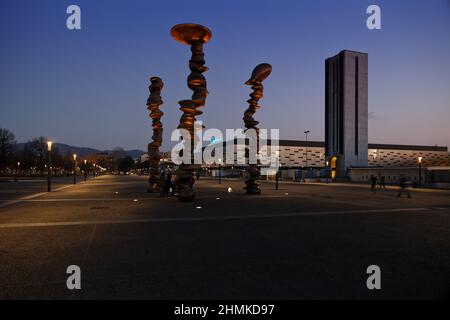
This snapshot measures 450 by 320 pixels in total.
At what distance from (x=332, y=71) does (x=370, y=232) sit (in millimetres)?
93487

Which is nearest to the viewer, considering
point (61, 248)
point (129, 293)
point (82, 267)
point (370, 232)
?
point (129, 293)

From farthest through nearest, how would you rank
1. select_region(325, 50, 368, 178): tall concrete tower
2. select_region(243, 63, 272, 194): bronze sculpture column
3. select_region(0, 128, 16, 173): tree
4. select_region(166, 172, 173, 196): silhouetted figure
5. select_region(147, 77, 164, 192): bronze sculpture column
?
select_region(325, 50, 368, 178): tall concrete tower < select_region(0, 128, 16, 173): tree < select_region(147, 77, 164, 192): bronze sculpture column < select_region(243, 63, 272, 194): bronze sculpture column < select_region(166, 172, 173, 196): silhouetted figure

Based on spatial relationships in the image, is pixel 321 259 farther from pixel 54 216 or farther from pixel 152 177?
pixel 152 177

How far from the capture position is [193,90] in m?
19.6

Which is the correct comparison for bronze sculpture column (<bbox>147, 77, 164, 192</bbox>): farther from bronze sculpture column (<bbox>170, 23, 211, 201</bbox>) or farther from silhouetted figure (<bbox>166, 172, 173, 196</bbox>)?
bronze sculpture column (<bbox>170, 23, 211, 201</bbox>)

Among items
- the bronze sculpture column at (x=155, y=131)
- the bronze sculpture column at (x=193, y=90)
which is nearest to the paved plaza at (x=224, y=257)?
the bronze sculpture column at (x=193, y=90)

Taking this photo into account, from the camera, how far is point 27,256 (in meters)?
6.68

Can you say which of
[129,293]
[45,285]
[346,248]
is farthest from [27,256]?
[346,248]

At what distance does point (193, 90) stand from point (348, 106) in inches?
3204

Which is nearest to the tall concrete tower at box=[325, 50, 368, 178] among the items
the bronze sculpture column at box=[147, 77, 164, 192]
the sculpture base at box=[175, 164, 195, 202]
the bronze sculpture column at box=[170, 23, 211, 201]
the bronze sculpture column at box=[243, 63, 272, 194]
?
the bronze sculpture column at box=[243, 63, 272, 194]

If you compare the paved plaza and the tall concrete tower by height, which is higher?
the tall concrete tower

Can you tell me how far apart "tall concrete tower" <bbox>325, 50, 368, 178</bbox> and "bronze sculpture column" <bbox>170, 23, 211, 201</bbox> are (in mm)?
74272

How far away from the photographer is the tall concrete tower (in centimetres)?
8862

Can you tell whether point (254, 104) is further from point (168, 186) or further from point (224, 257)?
point (224, 257)
